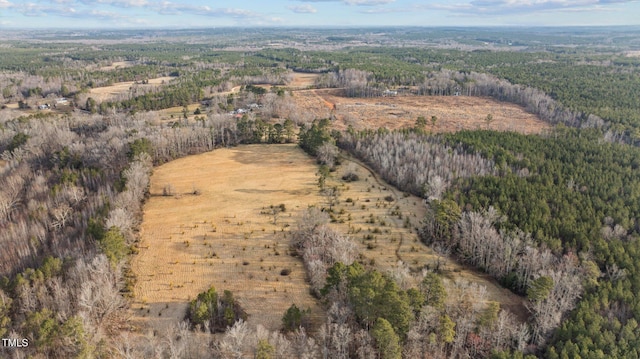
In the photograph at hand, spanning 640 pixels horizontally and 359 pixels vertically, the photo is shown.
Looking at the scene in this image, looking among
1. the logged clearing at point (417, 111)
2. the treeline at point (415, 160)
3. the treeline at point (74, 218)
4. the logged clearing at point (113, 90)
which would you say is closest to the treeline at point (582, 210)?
the treeline at point (415, 160)

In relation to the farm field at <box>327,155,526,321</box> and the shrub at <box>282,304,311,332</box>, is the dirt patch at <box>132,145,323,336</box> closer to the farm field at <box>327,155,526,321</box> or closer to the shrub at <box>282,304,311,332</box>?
the shrub at <box>282,304,311,332</box>

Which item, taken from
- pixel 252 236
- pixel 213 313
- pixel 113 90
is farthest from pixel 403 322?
pixel 113 90

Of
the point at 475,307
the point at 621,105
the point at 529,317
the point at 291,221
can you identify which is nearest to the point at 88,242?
the point at 291,221

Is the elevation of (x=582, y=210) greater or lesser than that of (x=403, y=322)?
greater

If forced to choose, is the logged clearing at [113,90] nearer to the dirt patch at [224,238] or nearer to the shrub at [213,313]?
the dirt patch at [224,238]

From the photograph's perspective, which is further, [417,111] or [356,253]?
[417,111]

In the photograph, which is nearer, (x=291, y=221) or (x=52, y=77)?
(x=291, y=221)

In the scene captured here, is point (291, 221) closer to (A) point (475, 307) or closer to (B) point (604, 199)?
(A) point (475, 307)

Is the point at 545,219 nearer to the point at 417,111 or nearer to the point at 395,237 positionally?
the point at 395,237
